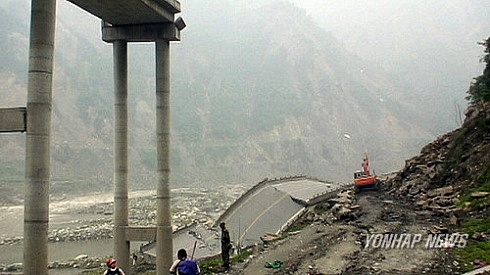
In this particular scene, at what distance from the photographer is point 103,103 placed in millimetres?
136500

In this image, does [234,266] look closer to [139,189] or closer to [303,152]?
[139,189]

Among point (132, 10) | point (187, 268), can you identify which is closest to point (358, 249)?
point (187, 268)

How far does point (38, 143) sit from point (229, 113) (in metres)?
136

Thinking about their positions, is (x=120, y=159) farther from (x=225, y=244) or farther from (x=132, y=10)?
(x=225, y=244)

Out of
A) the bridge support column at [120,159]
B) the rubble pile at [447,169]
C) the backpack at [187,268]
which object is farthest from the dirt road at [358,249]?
the bridge support column at [120,159]

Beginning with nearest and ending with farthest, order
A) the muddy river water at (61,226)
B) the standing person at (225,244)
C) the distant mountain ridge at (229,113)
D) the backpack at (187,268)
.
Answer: the backpack at (187,268) < the standing person at (225,244) < the muddy river water at (61,226) < the distant mountain ridge at (229,113)

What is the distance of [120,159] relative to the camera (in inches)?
853

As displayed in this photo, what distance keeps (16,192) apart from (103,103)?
55.2 metres

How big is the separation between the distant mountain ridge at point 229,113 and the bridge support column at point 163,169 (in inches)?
3228

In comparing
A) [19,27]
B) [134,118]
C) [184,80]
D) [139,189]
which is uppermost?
[19,27]

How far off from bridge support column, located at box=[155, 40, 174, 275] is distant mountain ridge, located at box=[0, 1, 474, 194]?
82.0m

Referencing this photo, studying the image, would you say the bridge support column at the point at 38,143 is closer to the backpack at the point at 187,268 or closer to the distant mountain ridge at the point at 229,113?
the backpack at the point at 187,268

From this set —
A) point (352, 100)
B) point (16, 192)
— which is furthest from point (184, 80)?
point (16, 192)

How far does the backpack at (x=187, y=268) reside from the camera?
29.0 feet
